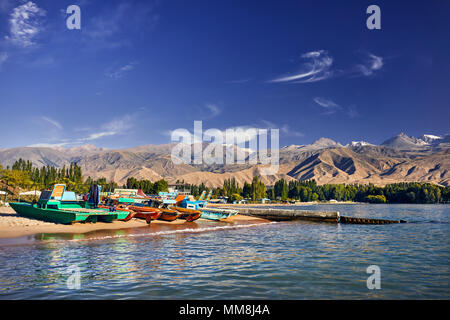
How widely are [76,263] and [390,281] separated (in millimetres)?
19553

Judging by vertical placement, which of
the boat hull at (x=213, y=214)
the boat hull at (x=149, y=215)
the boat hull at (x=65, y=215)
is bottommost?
the boat hull at (x=213, y=214)

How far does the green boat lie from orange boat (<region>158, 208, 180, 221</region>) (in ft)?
30.7

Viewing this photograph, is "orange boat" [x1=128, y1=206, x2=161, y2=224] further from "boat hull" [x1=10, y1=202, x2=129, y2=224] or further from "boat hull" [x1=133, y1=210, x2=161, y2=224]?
"boat hull" [x1=10, y1=202, x2=129, y2=224]

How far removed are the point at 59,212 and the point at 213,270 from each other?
96.3 feet

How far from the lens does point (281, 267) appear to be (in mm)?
20375

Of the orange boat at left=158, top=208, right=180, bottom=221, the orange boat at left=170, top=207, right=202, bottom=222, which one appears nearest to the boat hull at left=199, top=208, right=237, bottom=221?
the orange boat at left=170, top=207, right=202, bottom=222

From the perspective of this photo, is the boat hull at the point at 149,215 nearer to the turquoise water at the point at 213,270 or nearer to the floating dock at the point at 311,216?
the turquoise water at the point at 213,270

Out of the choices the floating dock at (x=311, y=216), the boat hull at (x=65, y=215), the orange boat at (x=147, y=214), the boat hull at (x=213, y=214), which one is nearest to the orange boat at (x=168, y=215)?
the orange boat at (x=147, y=214)

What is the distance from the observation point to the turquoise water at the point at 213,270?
1467 cm

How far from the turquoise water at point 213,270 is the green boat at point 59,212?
9.52 m

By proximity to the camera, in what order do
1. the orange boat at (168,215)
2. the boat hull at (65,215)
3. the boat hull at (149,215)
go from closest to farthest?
the boat hull at (65,215) → the boat hull at (149,215) → the orange boat at (168,215)

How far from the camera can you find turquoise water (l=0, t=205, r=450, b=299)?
48.1 feet
